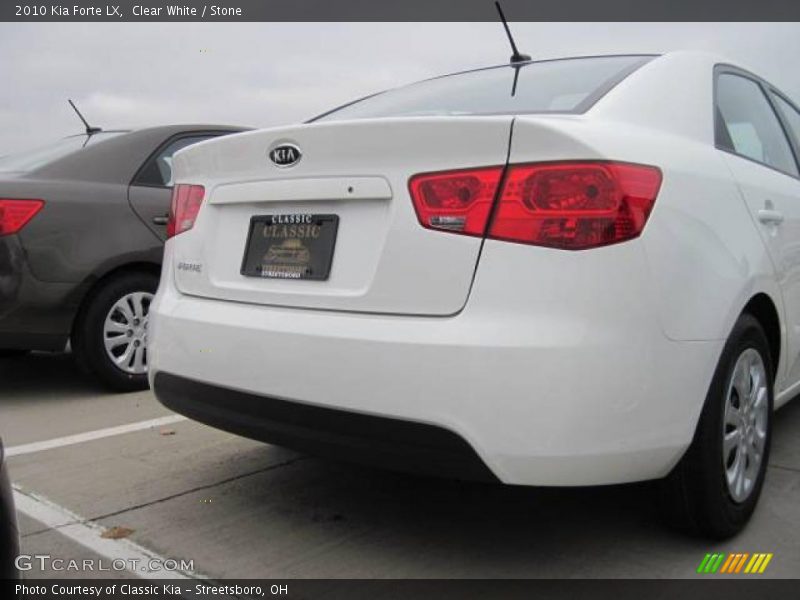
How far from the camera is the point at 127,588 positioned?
223 cm

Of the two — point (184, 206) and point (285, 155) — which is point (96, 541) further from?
point (285, 155)

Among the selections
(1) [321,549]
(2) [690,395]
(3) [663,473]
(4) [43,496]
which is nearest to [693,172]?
(2) [690,395]

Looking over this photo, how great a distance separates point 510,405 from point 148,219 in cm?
330

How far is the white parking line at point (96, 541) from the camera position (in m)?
2.32

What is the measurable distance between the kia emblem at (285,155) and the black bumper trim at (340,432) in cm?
71

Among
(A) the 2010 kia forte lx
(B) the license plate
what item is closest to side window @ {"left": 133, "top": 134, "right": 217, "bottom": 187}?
(A) the 2010 kia forte lx

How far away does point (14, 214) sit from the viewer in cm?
409

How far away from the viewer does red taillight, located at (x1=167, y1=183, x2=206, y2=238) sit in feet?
8.79

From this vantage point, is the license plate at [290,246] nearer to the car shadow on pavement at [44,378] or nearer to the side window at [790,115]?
the side window at [790,115]

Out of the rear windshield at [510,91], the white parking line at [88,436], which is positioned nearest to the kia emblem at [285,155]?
the rear windshield at [510,91]

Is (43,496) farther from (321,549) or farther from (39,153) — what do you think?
(39,153)

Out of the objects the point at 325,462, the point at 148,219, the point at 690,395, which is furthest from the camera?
the point at 148,219

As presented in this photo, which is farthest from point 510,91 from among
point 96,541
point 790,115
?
point 96,541

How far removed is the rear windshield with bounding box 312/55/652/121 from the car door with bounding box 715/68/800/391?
0.45 m
